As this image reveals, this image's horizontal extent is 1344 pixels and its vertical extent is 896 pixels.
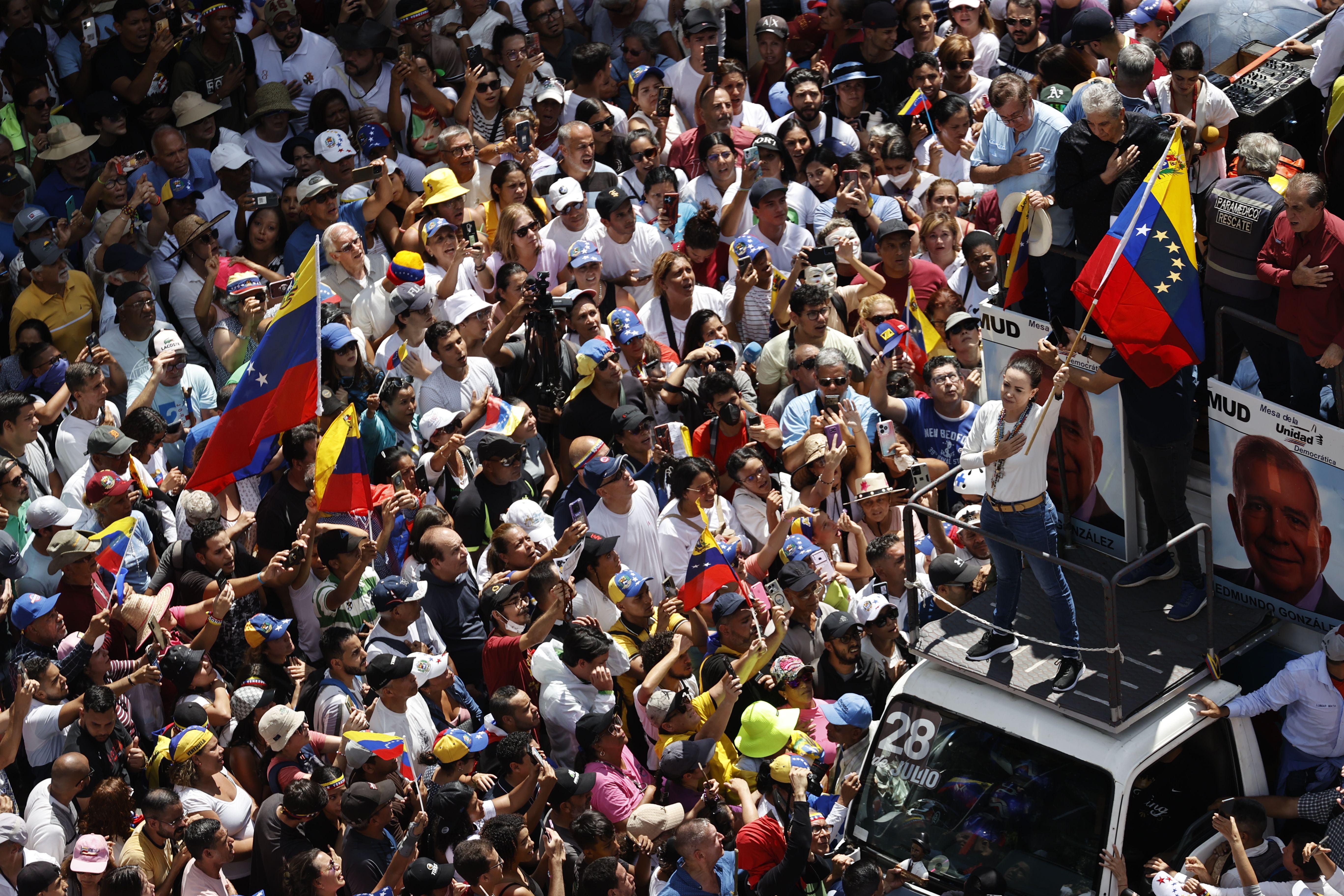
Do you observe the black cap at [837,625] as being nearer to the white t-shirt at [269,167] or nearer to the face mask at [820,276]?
the face mask at [820,276]

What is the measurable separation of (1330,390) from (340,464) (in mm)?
5740

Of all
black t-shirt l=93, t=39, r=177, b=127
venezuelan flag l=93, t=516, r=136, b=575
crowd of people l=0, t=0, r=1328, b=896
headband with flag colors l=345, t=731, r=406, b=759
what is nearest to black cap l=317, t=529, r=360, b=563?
crowd of people l=0, t=0, r=1328, b=896

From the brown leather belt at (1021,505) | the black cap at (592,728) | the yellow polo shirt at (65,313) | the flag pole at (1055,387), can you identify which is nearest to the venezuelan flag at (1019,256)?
the flag pole at (1055,387)

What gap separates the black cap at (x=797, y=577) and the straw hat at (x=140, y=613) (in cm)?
380

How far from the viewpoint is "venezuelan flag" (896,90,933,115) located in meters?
15.5

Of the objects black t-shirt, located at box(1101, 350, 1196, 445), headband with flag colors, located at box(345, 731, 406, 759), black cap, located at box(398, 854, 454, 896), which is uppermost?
black t-shirt, located at box(1101, 350, 1196, 445)

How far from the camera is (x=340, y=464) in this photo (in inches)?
421

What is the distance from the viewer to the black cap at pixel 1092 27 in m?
15.0

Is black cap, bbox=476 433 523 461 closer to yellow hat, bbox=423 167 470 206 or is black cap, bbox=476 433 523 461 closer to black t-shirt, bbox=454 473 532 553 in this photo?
black t-shirt, bbox=454 473 532 553

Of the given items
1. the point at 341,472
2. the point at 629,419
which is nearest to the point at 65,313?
the point at 341,472

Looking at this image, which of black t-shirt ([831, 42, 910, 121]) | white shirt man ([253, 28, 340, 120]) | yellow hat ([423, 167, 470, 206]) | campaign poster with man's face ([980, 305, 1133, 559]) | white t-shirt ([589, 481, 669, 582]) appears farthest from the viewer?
black t-shirt ([831, 42, 910, 121])

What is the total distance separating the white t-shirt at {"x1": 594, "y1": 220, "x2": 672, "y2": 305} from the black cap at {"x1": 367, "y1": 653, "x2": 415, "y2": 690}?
14.7 feet

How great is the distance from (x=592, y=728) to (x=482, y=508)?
89.0 inches

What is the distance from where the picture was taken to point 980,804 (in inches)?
353
